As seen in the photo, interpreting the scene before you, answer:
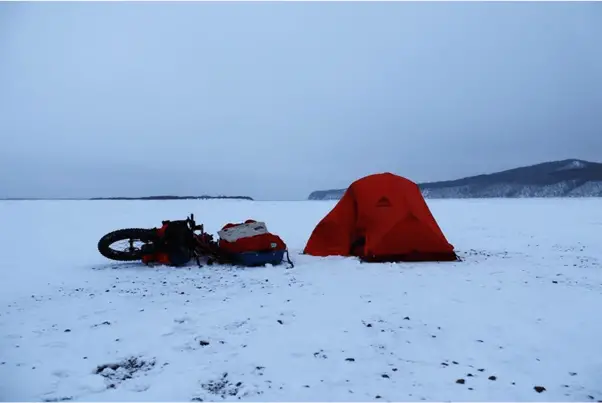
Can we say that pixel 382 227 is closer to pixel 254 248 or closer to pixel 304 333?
pixel 254 248

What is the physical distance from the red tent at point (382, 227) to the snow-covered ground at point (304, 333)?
64 cm

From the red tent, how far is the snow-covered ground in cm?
64

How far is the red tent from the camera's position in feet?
33.2

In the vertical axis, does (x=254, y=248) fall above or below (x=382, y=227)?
below

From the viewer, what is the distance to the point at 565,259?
10.4 meters

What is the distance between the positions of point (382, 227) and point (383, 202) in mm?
764

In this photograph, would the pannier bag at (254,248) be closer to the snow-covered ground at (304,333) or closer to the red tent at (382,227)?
the snow-covered ground at (304,333)

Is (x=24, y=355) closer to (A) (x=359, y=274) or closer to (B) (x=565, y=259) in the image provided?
(A) (x=359, y=274)

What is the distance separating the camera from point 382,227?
10344mm

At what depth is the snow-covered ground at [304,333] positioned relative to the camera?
4035 mm

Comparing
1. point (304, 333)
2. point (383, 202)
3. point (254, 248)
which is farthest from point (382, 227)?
point (304, 333)

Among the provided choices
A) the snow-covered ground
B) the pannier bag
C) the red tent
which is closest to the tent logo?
the red tent

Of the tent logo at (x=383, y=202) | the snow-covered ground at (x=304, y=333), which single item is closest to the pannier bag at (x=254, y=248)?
the snow-covered ground at (x=304, y=333)

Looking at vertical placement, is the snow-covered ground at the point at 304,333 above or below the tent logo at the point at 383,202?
below
